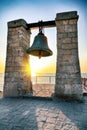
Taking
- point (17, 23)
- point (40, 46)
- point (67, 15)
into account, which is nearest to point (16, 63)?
point (40, 46)

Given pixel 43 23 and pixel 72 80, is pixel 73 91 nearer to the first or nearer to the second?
pixel 72 80

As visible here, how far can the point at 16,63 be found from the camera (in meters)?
5.31

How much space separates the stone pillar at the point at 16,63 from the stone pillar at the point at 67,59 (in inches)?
51.9

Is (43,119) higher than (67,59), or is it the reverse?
(67,59)

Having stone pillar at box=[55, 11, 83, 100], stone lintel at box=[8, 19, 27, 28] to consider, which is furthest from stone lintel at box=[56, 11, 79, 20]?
stone lintel at box=[8, 19, 27, 28]

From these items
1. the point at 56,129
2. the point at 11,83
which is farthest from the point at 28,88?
the point at 56,129

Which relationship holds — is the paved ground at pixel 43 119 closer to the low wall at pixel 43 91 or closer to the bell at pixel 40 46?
the bell at pixel 40 46

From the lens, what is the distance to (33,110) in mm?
3455

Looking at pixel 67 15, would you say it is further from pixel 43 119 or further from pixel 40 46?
pixel 43 119

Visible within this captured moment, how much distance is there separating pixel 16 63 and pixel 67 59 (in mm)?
1886

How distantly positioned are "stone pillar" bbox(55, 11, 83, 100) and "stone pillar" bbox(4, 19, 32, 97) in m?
1.32

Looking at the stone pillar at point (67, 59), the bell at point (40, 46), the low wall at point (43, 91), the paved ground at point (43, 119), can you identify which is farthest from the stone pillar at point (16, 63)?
the paved ground at point (43, 119)

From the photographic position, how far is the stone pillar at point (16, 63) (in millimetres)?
5203

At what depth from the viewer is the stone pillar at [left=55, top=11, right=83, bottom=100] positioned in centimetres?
457
